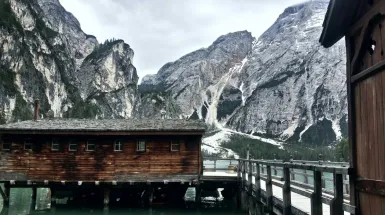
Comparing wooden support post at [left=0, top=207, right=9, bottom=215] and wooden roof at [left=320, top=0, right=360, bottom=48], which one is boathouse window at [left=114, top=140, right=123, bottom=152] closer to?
wooden support post at [left=0, top=207, right=9, bottom=215]

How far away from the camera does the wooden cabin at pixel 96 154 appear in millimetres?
28266

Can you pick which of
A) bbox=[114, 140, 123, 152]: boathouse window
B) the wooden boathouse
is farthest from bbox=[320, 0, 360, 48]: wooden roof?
bbox=[114, 140, 123, 152]: boathouse window

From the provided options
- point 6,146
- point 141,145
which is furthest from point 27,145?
point 141,145

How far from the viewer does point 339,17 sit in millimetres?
7652

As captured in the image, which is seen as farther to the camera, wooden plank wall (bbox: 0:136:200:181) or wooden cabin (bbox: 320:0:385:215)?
wooden plank wall (bbox: 0:136:200:181)

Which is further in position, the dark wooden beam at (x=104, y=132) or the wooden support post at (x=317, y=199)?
the dark wooden beam at (x=104, y=132)

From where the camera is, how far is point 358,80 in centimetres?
718

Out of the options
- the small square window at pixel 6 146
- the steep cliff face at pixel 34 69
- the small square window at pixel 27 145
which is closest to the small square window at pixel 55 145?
the small square window at pixel 27 145

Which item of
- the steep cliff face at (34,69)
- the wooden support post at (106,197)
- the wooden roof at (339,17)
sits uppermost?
the steep cliff face at (34,69)

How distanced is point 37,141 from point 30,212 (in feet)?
15.5

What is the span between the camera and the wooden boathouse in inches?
1110

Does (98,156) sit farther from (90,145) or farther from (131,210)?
(131,210)

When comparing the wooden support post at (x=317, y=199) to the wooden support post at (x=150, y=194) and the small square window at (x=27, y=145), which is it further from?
the small square window at (x=27, y=145)

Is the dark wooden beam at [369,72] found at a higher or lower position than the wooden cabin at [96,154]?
higher
